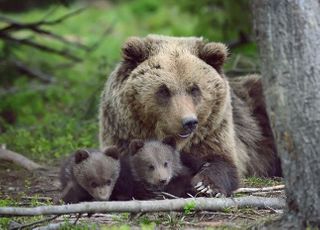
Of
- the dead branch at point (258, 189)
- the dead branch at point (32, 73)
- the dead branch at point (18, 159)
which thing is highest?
the dead branch at point (258, 189)

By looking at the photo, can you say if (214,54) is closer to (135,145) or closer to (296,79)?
(135,145)

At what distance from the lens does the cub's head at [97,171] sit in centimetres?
609

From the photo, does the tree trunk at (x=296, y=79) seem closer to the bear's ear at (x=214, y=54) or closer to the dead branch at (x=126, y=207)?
the dead branch at (x=126, y=207)

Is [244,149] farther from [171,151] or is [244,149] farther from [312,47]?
[312,47]

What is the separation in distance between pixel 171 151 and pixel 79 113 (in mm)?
4664

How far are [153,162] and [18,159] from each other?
114 inches

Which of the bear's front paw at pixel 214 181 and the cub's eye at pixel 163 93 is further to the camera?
the cub's eye at pixel 163 93

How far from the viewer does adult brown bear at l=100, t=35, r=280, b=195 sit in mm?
6875

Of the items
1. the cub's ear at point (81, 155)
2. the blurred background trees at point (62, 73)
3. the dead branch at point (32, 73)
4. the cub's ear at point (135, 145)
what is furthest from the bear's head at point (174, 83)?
the dead branch at point (32, 73)

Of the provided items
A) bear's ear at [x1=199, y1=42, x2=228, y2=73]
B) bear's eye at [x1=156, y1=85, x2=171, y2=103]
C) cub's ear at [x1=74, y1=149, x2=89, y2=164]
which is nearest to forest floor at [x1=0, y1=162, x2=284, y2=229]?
cub's ear at [x1=74, y1=149, x2=89, y2=164]

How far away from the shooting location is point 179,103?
6863mm

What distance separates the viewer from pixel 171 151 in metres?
6.52

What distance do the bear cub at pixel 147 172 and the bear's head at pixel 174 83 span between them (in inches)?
15.5

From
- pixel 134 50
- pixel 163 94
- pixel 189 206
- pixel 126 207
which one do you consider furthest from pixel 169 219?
pixel 134 50
